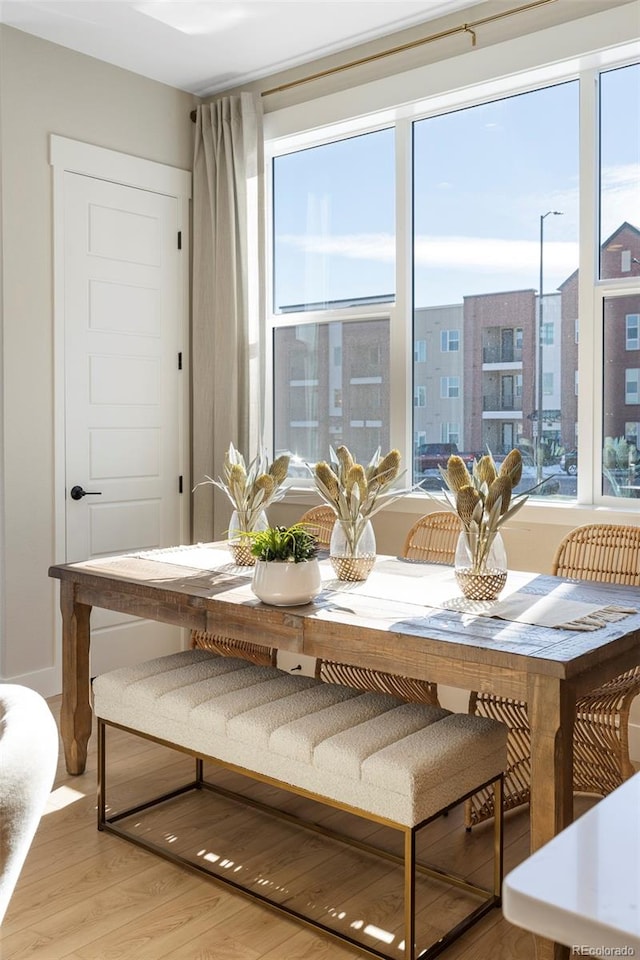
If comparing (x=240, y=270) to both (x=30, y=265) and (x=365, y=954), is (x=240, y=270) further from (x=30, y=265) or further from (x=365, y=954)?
(x=365, y=954)

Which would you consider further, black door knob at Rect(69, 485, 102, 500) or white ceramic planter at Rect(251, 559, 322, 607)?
black door knob at Rect(69, 485, 102, 500)

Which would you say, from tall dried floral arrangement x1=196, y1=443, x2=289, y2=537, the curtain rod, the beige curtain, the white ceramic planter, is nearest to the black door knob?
the beige curtain

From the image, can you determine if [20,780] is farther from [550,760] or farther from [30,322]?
[30,322]

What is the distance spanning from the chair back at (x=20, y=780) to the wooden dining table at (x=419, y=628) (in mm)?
1112

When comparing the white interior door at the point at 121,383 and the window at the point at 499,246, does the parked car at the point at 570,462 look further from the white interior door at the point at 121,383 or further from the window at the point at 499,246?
the white interior door at the point at 121,383

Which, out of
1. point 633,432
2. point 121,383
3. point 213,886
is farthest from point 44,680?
point 633,432

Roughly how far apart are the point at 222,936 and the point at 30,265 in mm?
2892

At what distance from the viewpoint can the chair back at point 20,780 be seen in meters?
0.91

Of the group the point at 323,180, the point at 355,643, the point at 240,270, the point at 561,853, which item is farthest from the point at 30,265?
the point at 561,853

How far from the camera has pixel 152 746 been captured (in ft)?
11.2

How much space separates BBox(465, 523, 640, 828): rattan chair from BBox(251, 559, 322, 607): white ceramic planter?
2.10ft

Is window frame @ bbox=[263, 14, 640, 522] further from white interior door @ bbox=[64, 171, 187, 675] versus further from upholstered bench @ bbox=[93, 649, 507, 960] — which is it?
upholstered bench @ bbox=[93, 649, 507, 960]

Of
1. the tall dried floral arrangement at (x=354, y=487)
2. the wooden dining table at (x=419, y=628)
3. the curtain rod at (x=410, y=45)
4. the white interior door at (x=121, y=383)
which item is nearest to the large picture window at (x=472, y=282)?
the curtain rod at (x=410, y=45)

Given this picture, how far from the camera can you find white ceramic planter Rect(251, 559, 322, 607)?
7.68ft
